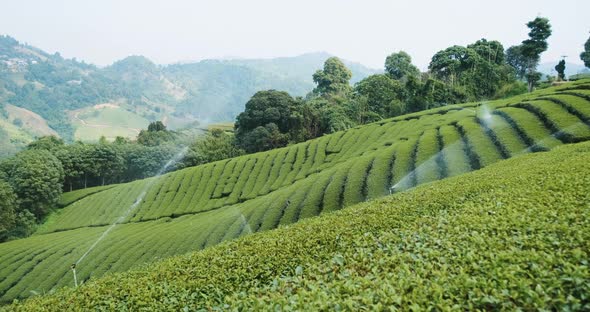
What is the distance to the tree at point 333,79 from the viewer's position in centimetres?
8669

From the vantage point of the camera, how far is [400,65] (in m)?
80.1

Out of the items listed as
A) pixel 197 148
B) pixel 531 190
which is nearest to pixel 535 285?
pixel 531 190

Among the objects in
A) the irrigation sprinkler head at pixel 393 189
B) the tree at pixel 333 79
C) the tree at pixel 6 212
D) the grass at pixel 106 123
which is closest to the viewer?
the irrigation sprinkler head at pixel 393 189

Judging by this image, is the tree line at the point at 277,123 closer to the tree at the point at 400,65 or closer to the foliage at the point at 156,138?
the foliage at the point at 156,138

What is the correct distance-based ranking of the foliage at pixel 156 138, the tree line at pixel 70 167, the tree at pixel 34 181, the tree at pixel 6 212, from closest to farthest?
1. the tree at pixel 6 212
2. the tree line at pixel 70 167
3. the tree at pixel 34 181
4. the foliage at pixel 156 138

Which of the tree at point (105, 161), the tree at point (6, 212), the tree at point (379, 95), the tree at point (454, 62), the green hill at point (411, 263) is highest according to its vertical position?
the tree at point (454, 62)

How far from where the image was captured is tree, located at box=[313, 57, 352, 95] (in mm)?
86688

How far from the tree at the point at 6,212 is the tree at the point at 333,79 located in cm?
6386

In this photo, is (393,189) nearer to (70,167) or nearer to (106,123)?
(70,167)

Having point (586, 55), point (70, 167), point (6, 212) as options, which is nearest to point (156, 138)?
point (70, 167)

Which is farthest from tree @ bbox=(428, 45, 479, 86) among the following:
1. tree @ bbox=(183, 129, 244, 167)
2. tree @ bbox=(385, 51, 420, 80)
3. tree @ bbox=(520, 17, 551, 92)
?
tree @ bbox=(183, 129, 244, 167)

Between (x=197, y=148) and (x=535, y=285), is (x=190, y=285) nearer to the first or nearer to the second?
(x=535, y=285)

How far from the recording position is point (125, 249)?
73.2 feet

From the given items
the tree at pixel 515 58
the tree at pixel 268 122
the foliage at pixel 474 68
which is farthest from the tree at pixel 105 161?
the tree at pixel 515 58
